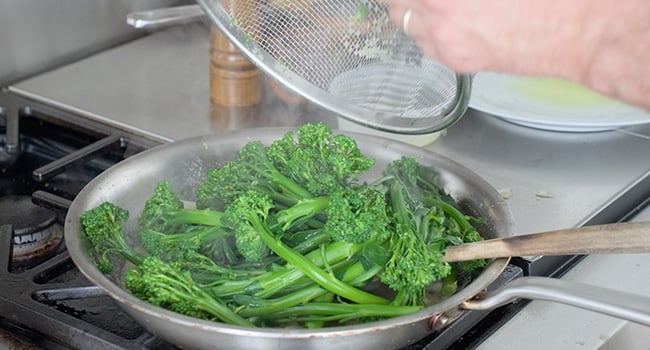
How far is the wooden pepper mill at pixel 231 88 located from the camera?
1609mm

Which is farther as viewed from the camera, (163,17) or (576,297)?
(163,17)

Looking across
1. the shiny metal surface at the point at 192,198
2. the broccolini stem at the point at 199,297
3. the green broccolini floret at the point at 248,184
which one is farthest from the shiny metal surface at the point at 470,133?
the broccolini stem at the point at 199,297

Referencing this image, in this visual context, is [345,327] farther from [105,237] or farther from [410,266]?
[105,237]

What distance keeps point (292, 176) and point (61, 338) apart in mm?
352

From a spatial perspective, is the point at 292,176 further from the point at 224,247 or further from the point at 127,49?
the point at 127,49

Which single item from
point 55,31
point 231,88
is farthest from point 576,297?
point 55,31

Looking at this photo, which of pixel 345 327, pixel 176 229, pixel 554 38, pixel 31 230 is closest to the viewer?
pixel 554 38

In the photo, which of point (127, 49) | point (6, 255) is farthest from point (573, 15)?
point (127, 49)

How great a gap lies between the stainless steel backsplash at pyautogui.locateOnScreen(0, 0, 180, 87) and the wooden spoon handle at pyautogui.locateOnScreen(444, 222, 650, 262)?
1.09 meters

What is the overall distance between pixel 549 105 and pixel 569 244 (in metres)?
0.70

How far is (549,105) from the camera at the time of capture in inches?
62.6

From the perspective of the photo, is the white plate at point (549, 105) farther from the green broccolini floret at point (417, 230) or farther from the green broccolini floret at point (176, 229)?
the green broccolini floret at point (176, 229)

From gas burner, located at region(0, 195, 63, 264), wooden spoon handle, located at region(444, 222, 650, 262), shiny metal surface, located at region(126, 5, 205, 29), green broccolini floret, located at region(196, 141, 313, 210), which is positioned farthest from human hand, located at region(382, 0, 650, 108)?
shiny metal surface, located at region(126, 5, 205, 29)

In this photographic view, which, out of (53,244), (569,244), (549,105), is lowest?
(53,244)
